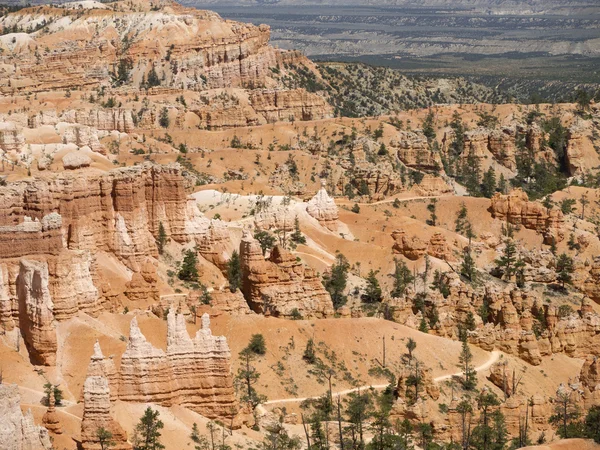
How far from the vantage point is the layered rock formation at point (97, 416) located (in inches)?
2798

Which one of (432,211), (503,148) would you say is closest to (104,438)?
(432,211)

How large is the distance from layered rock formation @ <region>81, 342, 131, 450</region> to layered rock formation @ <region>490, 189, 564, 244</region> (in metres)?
79.3

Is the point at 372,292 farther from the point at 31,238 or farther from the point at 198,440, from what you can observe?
the point at 198,440

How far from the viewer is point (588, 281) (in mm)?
131875

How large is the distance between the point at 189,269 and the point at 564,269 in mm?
39311

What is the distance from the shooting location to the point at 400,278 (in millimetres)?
120938

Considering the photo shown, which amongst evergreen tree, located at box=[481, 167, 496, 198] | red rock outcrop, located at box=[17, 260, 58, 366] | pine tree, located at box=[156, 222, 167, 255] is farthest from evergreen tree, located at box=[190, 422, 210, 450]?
evergreen tree, located at box=[481, 167, 496, 198]

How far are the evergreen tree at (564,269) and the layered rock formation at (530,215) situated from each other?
10.5m


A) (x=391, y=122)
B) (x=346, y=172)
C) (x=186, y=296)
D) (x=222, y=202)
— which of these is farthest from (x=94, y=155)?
(x=391, y=122)

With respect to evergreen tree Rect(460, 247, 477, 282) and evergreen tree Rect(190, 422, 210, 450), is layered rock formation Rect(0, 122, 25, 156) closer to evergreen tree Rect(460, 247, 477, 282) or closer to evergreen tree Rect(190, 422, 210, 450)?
evergreen tree Rect(460, 247, 477, 282)

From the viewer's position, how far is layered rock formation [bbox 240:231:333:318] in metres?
103

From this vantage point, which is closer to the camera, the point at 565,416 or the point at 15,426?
the point at 15,426

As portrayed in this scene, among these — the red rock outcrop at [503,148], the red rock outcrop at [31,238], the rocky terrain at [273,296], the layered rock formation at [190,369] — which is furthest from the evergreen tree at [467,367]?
the red rock outcrop at [503,148]

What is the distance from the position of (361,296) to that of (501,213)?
36796mm
